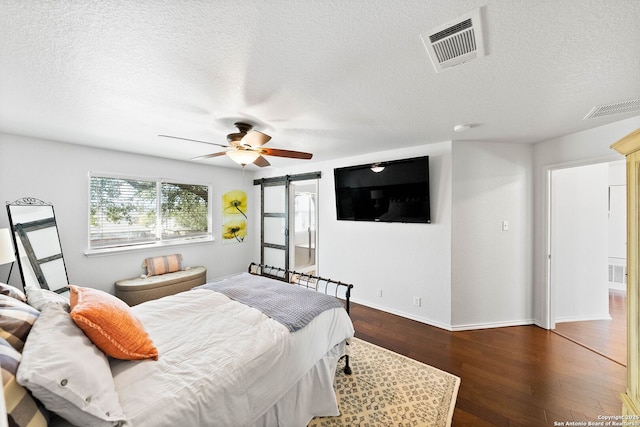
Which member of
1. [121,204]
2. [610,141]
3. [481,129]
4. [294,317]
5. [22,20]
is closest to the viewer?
[22,20]

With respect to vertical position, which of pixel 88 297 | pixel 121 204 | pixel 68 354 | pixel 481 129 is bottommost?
pixel 68 354

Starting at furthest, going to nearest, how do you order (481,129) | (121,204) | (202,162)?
(202,162), (121,204), (481,129)

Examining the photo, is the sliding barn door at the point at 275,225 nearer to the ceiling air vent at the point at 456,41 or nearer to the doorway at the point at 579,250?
the ceiling air vent at the point at 456,41

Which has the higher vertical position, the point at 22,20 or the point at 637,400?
the point at 22,20

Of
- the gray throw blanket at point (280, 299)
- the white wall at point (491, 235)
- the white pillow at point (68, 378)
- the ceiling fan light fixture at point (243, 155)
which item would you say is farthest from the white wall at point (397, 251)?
the white pillow at point (68, 378)

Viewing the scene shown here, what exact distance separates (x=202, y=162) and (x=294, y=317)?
3665mm

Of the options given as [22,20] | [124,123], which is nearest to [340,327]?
[22,20]

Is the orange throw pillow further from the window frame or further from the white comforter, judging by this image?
the window frame

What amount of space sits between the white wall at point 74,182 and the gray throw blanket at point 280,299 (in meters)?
2.21

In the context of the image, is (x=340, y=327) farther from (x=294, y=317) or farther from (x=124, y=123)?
(x=124, y=123)

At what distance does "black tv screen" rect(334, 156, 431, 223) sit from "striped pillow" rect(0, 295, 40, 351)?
3.34 m

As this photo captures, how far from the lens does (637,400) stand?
133 centimetres

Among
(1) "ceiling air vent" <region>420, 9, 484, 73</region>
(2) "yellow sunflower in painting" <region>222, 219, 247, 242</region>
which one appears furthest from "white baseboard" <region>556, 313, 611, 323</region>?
(2) "yellow sunflower in painting" <region>222, 219, 247, 242</region>

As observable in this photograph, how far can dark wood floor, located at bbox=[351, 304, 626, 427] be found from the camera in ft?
6.32
